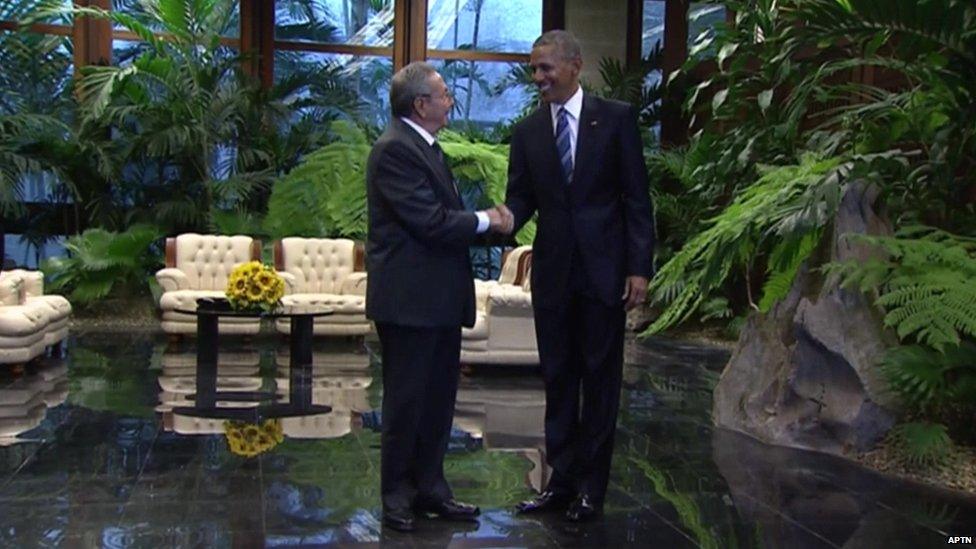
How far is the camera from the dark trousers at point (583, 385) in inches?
170

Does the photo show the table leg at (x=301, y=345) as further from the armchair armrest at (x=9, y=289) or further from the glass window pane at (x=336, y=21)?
the glass window pane at (x=336, y=21)

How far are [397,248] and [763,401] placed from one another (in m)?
2.94

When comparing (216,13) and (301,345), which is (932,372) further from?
(216,13)

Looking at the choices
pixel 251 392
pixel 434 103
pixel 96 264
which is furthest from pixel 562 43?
pixel 96 264

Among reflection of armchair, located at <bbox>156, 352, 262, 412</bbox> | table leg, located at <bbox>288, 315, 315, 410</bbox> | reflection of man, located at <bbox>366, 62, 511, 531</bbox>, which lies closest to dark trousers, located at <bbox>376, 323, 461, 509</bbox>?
reflection of man, located at <bbox>366, 62, 511, 531</bbox>

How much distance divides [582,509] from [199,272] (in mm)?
7182

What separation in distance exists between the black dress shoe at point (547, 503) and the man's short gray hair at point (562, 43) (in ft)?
5.32

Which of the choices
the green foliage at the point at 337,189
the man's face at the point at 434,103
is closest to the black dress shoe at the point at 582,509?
the man's face at the point at 434,103

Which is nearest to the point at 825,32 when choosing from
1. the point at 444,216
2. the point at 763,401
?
the point at 763,401

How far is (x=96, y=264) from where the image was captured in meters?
11.3

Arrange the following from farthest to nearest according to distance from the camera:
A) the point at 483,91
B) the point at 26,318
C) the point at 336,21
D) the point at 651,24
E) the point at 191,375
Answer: the point at 483,91, the point at 651,24, the point at 336,21, the point at 191,375, the point at 26,318

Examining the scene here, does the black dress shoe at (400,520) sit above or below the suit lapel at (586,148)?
below

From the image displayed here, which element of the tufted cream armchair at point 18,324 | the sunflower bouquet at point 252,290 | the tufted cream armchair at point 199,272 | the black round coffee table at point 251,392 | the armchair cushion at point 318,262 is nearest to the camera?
the black round coffee table at point 251,392

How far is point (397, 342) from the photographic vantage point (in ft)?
13.7
